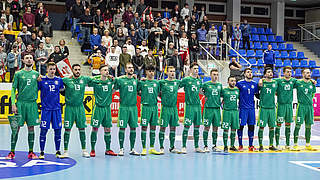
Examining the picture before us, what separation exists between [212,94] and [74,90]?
139 inches

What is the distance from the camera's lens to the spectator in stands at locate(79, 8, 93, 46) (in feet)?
65.3

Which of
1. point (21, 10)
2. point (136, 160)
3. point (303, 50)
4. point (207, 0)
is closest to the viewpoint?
point (136, 160)

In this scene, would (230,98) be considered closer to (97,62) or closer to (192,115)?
(192,115)

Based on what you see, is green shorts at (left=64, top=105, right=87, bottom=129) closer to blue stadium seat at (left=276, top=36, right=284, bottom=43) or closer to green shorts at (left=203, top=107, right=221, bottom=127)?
green shorts at (left=203, top=107, right=221, bottom=127)

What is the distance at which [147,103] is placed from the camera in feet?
35.8

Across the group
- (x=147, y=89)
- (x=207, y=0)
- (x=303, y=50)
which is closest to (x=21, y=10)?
(x=147, y=89)

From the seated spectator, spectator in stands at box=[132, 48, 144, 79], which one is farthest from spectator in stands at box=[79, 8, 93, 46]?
spectator in stands at box=[132, 48, 144, 79]

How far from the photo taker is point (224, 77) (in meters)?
20.6

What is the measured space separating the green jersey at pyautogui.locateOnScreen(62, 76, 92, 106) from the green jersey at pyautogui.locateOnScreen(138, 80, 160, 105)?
151 centimetres

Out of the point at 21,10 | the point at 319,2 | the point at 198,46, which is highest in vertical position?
the point at 319,2

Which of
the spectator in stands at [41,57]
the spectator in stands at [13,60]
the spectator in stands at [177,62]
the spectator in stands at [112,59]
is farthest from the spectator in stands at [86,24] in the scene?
the spectator in stands at [177,62]

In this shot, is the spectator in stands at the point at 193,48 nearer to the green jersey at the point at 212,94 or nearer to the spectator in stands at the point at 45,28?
the spectator in stands at the point at 45,28

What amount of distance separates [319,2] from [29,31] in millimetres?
23397

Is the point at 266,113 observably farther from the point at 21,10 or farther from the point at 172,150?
the point at 21,10
